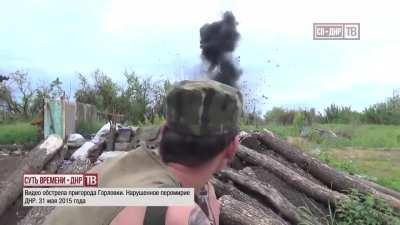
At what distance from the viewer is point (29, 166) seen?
172 inches

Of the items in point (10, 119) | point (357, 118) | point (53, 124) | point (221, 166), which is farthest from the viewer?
point (357, 118)

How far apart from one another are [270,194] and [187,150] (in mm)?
3030

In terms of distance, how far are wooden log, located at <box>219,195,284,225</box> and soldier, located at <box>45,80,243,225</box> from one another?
235cm

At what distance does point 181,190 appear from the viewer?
3.41 ft

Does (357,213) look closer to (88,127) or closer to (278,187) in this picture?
(278,187)

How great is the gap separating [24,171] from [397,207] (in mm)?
2527

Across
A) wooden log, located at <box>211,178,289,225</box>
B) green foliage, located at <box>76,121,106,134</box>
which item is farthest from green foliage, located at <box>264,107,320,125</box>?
wooden log, located at <box>211,178,289,225</box>

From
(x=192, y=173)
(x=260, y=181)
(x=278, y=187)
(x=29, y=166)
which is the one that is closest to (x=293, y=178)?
(x=278, y=187)

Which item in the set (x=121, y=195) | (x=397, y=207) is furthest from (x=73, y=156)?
(x=121, y=195)

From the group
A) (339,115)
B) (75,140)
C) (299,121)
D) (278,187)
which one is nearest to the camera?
(278,187)

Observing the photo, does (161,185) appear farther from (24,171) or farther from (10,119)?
(10,119)

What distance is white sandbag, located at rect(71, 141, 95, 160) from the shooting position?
4.77m

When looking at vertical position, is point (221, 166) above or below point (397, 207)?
above
